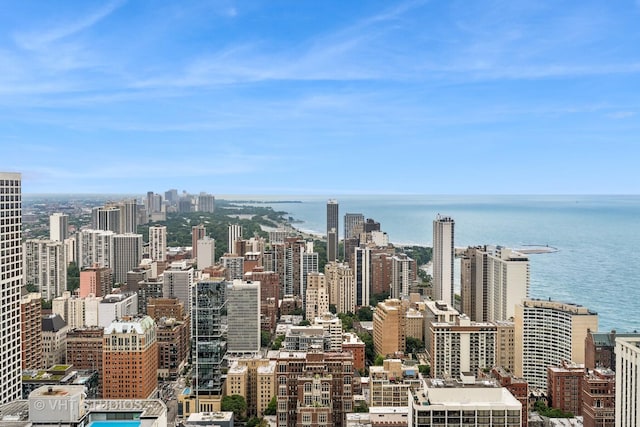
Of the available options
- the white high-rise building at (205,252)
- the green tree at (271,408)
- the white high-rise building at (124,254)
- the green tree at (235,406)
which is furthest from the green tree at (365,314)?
the white high-rise building at (124,254)

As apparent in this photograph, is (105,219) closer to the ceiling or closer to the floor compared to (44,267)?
closer to the ceiling

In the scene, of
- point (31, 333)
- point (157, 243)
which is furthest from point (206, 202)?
point (31, 333)

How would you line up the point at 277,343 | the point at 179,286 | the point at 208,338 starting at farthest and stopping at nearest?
1. the point at 179,286
2. the point at 277,343
3. the point at 208,338

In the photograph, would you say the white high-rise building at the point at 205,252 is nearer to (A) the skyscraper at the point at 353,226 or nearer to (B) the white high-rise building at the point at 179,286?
(B) the white high-rise building at the point at 179,286

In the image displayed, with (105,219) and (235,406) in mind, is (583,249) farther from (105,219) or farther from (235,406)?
(105,219)

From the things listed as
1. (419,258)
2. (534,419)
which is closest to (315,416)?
(534,419)

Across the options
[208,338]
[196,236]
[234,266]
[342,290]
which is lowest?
[342,290]
